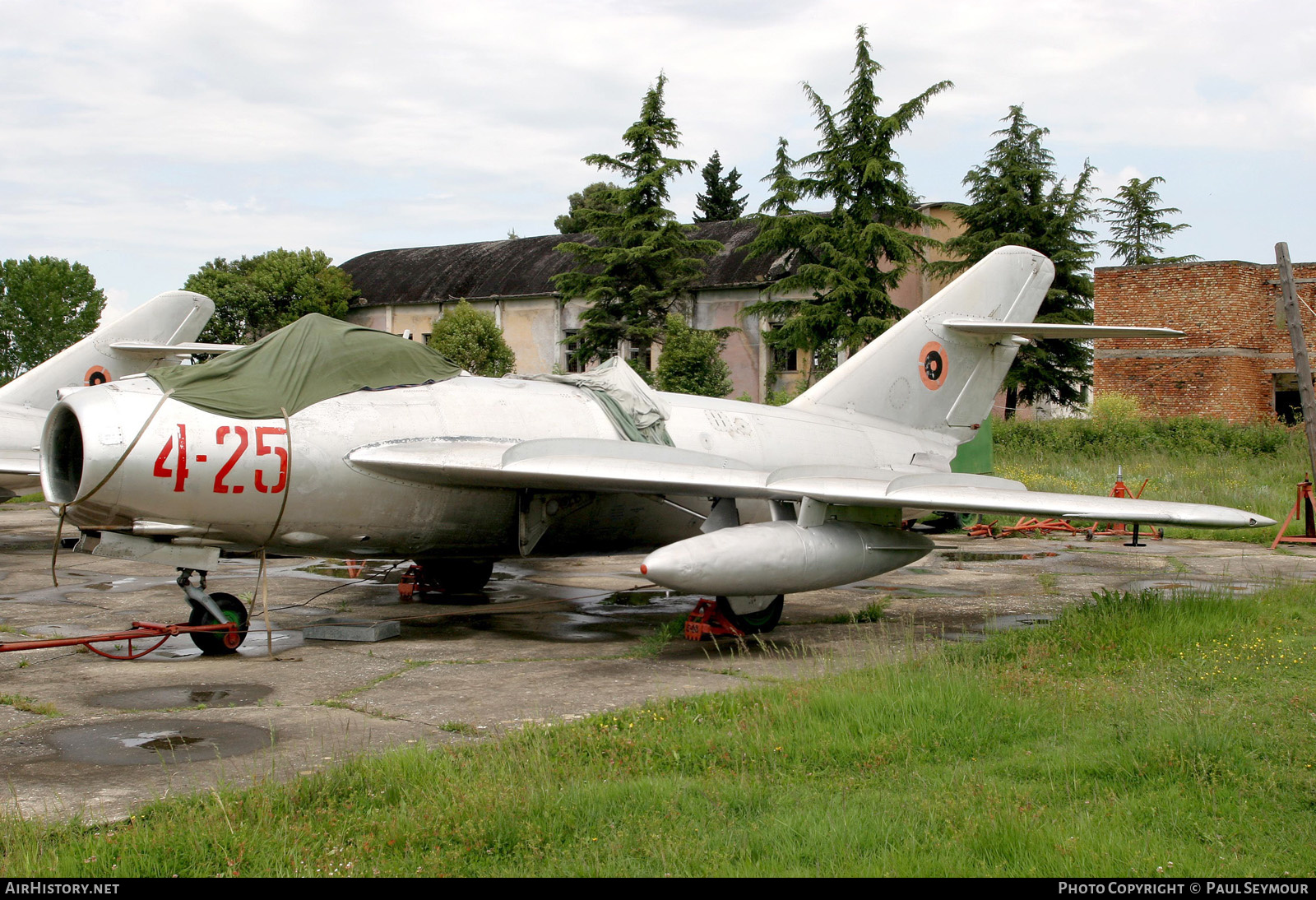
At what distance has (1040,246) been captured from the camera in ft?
126

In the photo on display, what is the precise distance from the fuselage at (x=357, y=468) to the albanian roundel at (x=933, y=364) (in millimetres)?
1718

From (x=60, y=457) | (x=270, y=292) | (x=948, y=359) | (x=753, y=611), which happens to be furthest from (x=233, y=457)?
(x=270, y=292)

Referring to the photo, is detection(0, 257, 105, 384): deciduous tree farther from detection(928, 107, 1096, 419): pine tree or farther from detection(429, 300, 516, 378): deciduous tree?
detection(928, 107, 1096, 419): pine tree

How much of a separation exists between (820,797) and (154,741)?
147 inches

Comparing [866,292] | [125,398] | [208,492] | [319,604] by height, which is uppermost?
[866,292]

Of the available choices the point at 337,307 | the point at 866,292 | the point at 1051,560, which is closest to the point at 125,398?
the point at 1051,560

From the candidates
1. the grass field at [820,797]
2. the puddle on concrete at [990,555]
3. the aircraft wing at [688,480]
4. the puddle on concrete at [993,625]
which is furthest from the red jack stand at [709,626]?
the puddle on concrete at [990,555]

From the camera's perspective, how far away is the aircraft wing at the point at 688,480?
794cm

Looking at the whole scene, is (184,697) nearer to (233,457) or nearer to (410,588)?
(233,457)

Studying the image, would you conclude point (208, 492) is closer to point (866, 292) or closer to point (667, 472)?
point (667, 472)

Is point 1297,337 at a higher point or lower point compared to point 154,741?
higher

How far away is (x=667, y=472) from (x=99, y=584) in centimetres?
781

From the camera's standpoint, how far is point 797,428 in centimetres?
1090

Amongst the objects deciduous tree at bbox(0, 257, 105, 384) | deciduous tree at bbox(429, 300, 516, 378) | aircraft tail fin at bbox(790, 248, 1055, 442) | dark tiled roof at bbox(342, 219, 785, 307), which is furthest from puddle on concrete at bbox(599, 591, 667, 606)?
deciduous tree at bbox(0, 257, 105, 384)
